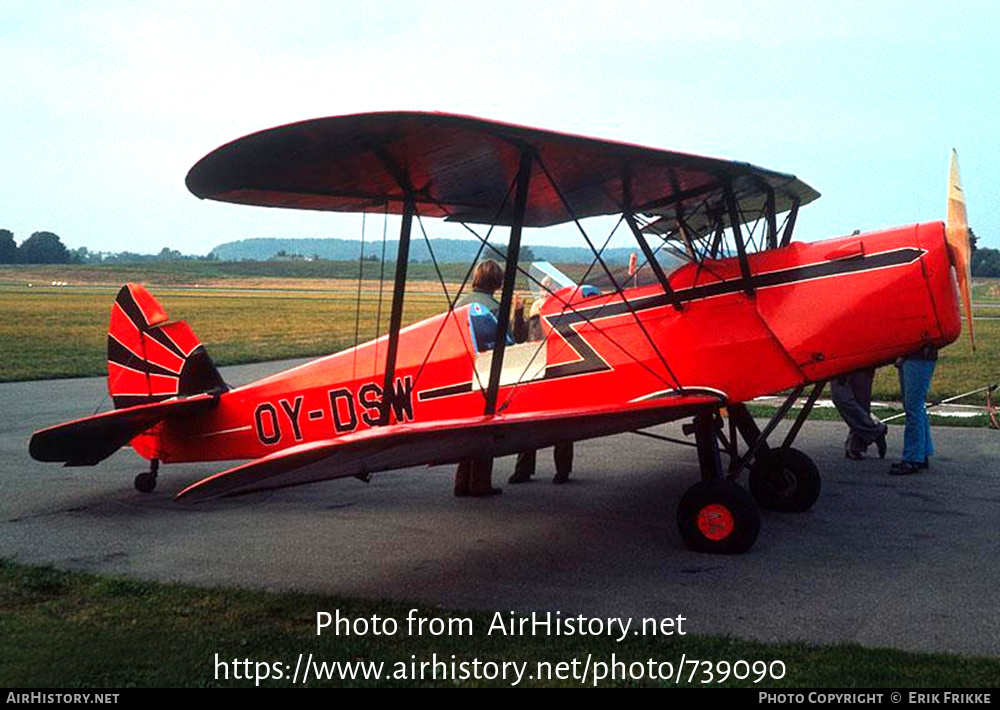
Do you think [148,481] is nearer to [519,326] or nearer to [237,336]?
[519,326]

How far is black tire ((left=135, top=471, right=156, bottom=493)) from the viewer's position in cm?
777

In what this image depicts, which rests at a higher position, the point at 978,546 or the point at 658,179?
the point at 658,179

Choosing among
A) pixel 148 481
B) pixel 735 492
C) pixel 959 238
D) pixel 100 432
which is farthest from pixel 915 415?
pixel 100 432

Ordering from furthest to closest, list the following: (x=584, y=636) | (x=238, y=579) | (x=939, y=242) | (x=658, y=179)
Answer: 1. (x=658, y=179)
2. (x=939, y=242)
3. (x=238, y=579)
4. (x=584, y=636)

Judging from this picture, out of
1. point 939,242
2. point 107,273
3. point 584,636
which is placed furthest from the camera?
point 107,273

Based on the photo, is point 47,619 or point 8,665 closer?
point 8,665

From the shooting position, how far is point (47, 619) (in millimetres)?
4641

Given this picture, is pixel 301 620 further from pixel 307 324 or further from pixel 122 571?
pixel 307 324

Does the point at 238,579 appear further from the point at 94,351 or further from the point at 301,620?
the point at 94,351

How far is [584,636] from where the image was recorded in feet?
14.3

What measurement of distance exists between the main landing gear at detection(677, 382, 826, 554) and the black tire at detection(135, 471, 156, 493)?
4.16 metres

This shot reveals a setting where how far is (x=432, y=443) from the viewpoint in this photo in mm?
4887

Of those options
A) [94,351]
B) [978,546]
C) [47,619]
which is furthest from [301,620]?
[94,351]
